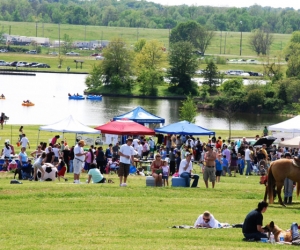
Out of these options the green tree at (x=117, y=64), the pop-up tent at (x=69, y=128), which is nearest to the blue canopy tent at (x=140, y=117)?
the pop-up tent at (x=69, y=128)

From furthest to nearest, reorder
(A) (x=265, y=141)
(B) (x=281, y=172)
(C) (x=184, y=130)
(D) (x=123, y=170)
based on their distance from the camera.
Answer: (A) (x=265, y=141), (C) (x=184, y=130), (D) (x=123, y=170), (B) (x=281, y=172)

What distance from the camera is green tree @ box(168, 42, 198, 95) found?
124 metres

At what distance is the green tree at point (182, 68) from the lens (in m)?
124

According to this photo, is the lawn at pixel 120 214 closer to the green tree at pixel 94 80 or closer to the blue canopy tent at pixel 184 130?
the blue canopy tent at pixel 184 130

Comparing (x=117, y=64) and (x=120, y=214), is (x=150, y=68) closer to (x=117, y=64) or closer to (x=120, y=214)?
(x=117, y=64)

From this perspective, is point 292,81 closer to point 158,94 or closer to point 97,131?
point 158,94

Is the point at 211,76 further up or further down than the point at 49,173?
further up

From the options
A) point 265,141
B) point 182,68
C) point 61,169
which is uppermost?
point 182,68

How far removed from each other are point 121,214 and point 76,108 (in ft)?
247

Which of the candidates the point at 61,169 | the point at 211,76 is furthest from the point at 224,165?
the point at 211,76

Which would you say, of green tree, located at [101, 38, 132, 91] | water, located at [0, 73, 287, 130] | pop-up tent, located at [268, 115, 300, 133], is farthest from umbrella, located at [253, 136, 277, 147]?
green tree, located at [101, 38, 132, 91]

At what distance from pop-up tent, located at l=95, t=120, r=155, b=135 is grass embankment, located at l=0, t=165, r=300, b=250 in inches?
327

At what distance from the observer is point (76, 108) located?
94.2m

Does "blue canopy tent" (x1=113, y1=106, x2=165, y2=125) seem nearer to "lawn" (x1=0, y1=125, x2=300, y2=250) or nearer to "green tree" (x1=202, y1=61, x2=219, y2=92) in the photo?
"lawn" (x1=0, y1=125, x2=300, y2=250)
